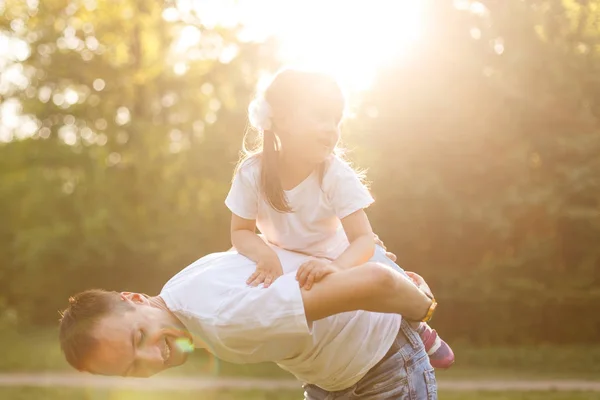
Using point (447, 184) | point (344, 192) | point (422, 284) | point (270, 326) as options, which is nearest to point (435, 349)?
point (422, 284)

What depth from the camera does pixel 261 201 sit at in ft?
11.0

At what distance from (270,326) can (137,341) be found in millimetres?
498

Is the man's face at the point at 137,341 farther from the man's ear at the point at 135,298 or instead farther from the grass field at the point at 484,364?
the grass field at the point at 484,364

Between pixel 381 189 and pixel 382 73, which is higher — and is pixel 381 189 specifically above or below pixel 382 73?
below

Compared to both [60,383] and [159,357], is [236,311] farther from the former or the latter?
[60,383]

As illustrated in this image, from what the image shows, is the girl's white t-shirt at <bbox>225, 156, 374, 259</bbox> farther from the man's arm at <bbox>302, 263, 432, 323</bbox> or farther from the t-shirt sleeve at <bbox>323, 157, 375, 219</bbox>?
the man's arm at <bbox>302, 263, 432, 323</bbox>

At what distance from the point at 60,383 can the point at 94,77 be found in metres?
10.6

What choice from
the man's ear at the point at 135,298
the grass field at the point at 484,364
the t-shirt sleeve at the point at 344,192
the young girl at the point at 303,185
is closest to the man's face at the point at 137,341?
the man's ear at the point at 135,298

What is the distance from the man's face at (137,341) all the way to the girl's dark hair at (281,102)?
2.21 ft

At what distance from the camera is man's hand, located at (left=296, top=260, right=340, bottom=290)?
264cm

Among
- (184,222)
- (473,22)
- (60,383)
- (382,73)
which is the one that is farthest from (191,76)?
(60,383)

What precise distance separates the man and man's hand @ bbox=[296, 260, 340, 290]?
2 centimetres

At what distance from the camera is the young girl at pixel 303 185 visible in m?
3.29

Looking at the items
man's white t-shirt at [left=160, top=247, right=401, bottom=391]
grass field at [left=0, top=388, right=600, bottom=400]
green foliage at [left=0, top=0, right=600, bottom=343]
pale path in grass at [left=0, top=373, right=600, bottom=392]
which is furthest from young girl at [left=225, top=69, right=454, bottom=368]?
green foliage at [left=0, top=0, right=600, bottom=343]
